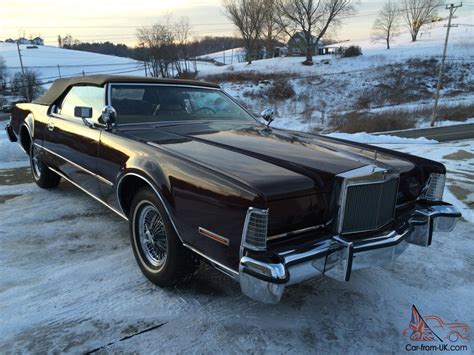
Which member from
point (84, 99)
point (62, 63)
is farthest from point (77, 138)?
point (62, 63)

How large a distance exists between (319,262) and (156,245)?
1.28 metres

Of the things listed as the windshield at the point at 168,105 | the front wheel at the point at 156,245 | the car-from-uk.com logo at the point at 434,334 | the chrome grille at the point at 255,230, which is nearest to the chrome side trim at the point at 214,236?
the chrome grille at the point at 255,230

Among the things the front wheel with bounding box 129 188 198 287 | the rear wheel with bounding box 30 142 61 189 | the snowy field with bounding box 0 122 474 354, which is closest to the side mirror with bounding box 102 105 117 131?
Result: the front wheel with bounding box 129 188 198 287

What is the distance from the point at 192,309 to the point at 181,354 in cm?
44

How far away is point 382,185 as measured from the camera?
8.29ft

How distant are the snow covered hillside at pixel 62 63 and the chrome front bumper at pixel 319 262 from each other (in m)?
59.2

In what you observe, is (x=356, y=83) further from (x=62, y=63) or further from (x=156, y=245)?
(x=62, y=63)

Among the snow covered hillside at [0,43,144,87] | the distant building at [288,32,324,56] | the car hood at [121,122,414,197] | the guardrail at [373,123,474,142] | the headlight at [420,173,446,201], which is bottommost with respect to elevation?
the guardrail at [373,123,474,142]

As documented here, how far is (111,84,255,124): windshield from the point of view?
3721 mm

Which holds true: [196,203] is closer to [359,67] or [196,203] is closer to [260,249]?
[260,249]

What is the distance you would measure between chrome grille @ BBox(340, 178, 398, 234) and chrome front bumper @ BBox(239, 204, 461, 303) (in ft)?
0.31

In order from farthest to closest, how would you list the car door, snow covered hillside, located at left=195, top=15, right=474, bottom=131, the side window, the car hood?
snow covered hillside, located at left=195, top=15, right=474, bottom=131 < the side window < the car door < the car hood

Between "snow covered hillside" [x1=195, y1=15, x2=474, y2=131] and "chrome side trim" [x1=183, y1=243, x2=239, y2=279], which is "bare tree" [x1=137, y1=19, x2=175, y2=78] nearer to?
"snow covered hillside" [x1=195, y1=15, x2=474, y2=131]

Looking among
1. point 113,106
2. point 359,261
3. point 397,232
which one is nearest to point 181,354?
point 359,261
